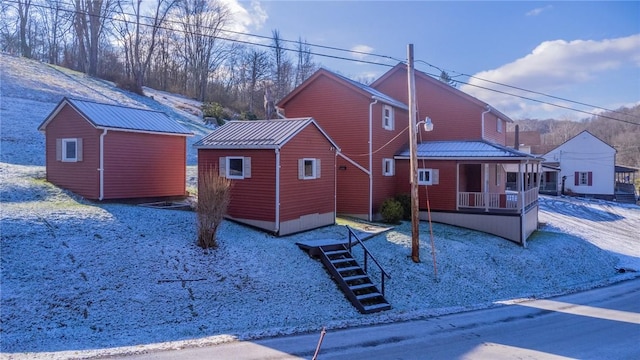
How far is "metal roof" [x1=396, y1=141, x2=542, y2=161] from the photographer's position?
2034 cm

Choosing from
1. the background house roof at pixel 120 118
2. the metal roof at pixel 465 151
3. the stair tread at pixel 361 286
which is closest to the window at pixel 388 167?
the metal roof at pixel 465 151

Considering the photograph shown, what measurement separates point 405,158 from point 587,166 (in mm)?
33765

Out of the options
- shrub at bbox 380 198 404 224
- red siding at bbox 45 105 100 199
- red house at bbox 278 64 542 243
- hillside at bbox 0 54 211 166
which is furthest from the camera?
hillside at bbox 0 54 211 166

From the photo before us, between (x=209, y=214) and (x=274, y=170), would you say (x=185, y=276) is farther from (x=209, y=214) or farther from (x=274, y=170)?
(x=274, y=170)

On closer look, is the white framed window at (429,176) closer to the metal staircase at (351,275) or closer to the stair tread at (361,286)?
the metal staircase at (351,275)

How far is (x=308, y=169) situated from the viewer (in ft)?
56.6

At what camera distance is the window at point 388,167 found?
73.1 ft

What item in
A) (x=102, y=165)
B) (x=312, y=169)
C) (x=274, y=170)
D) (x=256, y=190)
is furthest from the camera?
(x=312, y=169)

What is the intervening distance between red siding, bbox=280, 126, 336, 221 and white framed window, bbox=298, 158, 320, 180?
0.15 meters

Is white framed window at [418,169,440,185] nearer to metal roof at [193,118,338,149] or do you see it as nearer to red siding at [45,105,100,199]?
metal roof at [193,118,338,149]

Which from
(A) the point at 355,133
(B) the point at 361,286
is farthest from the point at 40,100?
(B) the point at 361,286

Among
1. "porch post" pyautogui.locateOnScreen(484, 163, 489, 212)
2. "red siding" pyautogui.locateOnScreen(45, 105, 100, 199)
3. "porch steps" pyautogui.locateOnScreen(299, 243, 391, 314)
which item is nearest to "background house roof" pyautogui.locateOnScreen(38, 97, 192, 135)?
"red siding" pyautogui.locateOnScreen(45, 105, 100, 199)

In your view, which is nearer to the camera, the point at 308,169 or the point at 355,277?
the point at 355,277

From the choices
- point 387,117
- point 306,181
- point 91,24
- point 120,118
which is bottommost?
point 306,181
